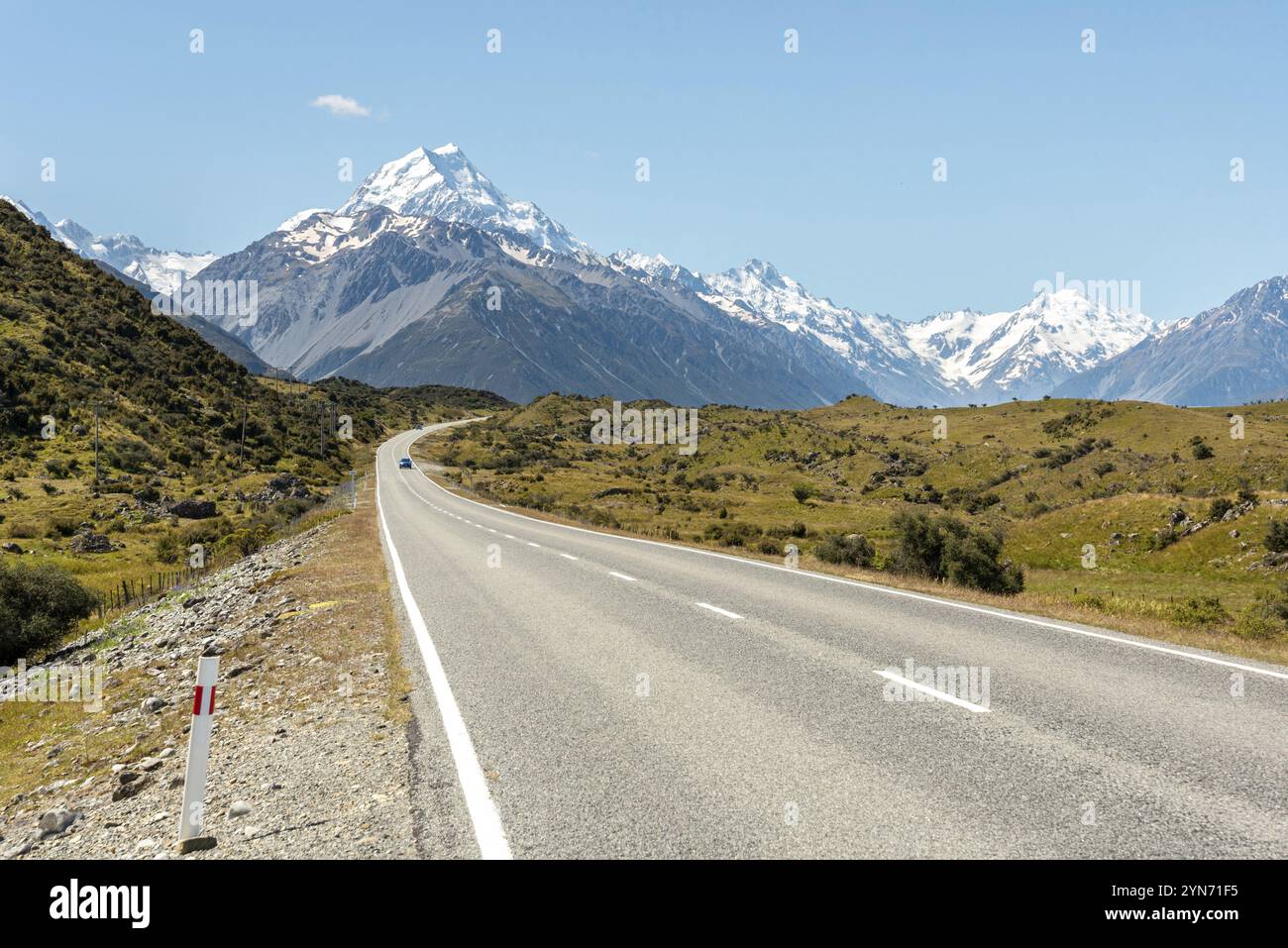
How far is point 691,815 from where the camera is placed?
4.95m

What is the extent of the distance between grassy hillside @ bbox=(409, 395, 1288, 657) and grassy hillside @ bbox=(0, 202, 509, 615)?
20.7 metres

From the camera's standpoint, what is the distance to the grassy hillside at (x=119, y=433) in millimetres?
45000

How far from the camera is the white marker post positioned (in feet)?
17.3

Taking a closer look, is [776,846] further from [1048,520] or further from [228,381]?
[228,381]

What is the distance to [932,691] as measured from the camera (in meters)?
7.59

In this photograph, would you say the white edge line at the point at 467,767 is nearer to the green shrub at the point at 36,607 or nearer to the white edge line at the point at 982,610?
the white edge line at the point at 982,610

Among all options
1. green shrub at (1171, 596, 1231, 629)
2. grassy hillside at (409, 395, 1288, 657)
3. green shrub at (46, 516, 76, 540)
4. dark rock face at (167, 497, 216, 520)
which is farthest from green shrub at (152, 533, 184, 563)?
green shrub at (1171, 596, 1231, 629)

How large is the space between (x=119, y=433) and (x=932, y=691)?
76.3 meters

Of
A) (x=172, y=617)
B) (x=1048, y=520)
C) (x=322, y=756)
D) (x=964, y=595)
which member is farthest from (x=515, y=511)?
(x=322, y=756)

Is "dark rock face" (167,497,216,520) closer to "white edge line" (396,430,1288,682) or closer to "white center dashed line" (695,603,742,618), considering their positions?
"white edge line" (396,430,1288,682)

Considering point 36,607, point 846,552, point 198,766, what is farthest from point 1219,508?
point 36,607

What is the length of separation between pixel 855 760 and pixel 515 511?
43.1m

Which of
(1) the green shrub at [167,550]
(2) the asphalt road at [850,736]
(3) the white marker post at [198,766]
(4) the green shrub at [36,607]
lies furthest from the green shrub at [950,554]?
Result: (1) the green shrub at [167,550]

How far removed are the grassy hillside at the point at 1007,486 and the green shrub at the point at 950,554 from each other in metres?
1.74
